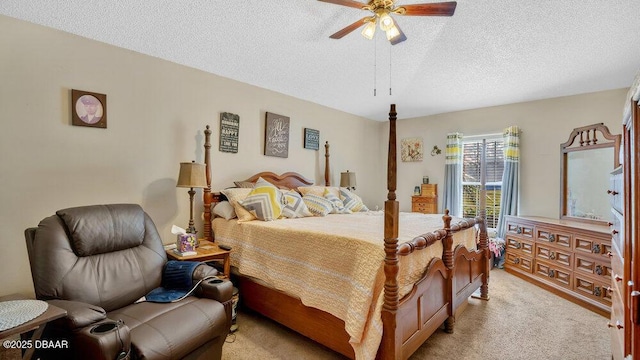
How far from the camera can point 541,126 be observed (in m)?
4.14

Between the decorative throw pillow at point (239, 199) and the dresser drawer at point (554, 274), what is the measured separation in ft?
11.5

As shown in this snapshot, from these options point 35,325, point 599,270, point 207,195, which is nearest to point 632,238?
point 35,325

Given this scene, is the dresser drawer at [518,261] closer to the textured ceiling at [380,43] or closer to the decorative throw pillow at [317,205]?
the textured ceiling at [380,43]

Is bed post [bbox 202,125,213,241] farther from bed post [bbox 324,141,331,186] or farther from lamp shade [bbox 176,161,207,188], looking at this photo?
bed post [bbox 324,141,331,186]

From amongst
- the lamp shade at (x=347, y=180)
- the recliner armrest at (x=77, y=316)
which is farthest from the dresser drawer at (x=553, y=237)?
the recliner armrest at (x=77, y=316)

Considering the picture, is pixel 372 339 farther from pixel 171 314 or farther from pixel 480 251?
pixel 480 251

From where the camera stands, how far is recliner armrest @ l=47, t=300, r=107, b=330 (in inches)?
51.7

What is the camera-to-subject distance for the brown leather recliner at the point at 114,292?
1.33 meters

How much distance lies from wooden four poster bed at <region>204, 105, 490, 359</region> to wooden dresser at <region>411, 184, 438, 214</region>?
1.82 m

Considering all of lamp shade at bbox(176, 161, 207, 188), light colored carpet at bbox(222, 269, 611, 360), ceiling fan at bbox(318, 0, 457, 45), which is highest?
ceiling fan at bbox(318, 0, 457, 45)

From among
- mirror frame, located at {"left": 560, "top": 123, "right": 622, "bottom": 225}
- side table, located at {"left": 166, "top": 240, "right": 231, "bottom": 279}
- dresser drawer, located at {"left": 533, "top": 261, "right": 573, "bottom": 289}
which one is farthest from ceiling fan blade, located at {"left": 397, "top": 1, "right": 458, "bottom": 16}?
dresser drawer, located at {"left": 533, "top": 261, "right": 573, "bottom": 289}

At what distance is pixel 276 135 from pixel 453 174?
10.1 feet

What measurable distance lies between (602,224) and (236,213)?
13.4ft

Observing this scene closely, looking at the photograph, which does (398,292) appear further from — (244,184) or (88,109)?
(88,109)
